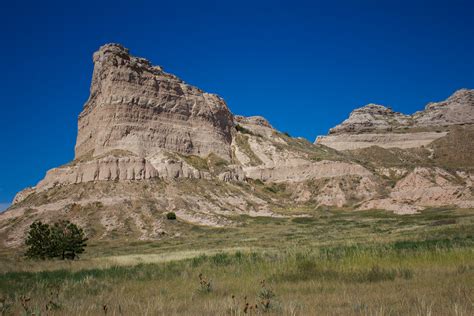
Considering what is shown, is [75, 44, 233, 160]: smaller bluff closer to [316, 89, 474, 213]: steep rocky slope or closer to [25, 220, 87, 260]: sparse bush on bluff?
[316, 89, 474, 213]: steep rocky slope

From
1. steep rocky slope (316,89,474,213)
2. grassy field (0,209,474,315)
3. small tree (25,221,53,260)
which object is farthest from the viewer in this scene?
steep rocky slope (316,89,474,213)

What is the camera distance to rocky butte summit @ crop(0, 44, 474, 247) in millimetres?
79312

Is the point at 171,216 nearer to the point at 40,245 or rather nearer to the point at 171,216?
the point at 171,216

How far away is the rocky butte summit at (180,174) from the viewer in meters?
79.3

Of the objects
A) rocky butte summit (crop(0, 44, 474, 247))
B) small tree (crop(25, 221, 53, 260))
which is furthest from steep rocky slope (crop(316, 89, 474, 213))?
small tree (crop(25, 221, 53, 260))

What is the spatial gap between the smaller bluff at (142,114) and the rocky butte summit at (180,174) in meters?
0.30

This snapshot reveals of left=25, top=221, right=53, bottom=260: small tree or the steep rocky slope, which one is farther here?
the steep rocky slope

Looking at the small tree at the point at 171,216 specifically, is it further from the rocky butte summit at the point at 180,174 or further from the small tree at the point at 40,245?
the small tree at the point at 40,245

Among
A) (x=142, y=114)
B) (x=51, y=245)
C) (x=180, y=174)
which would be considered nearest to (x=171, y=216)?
(x=180, y=174)

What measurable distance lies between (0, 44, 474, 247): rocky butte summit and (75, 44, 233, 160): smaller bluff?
296 millimetres

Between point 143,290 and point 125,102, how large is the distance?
340 feet

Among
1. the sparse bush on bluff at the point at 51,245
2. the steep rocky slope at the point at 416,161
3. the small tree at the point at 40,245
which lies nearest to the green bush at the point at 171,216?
the sparse bush on bluff at the point at 51,245

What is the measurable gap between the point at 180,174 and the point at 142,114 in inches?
931

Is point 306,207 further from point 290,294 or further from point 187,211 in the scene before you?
point 290,294
